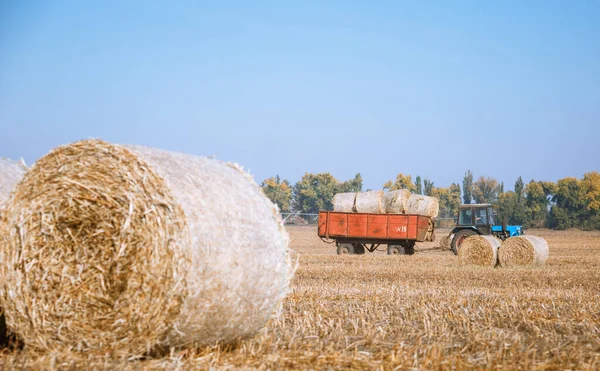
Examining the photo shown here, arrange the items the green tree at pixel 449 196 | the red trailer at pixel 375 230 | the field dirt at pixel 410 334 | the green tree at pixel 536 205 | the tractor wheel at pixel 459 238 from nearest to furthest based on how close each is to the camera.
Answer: the field dirt at pixel 410 334 → the tractor wheel at pixel 459 238 → the red trailer at pixel 375 230 → the green tree at pixel 536 205 → the green tree at pixel 449 196

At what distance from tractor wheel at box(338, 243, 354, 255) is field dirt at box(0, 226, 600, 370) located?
1216cm

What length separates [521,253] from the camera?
1911cm

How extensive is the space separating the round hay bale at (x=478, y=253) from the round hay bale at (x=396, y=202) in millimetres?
6709

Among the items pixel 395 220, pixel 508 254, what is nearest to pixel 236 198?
pixel 508 254

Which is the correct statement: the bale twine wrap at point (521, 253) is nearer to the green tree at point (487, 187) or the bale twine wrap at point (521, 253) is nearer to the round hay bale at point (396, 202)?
the round hay bale at point (396, 202)

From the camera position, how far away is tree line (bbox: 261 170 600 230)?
2948 inches

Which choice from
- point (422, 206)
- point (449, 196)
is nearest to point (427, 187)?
point (449, 196)

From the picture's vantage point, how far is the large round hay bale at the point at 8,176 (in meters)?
6.37

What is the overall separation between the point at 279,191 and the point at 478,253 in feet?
255

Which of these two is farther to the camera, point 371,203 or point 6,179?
point 371,203

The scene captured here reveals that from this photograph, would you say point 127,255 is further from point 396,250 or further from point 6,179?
point 396,250

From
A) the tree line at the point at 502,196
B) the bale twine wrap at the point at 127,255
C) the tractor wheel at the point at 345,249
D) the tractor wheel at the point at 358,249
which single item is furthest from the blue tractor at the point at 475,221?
the tree line at the point at 502,196

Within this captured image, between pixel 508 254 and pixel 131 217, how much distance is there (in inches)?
609

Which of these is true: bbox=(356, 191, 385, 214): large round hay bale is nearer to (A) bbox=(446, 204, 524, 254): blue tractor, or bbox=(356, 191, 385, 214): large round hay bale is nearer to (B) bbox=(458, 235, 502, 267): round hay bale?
(A) bbox=(446, 204, 524, 254): blue tractor
